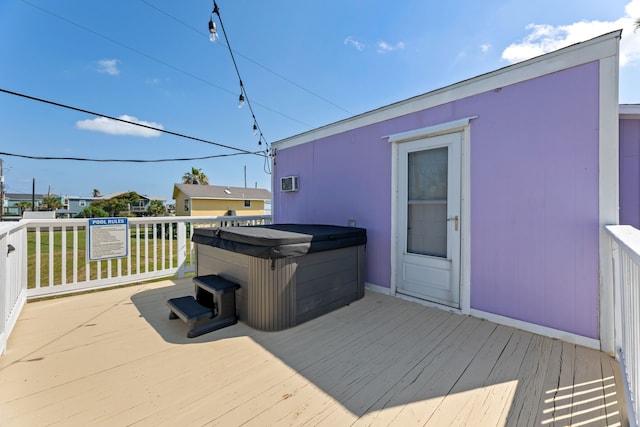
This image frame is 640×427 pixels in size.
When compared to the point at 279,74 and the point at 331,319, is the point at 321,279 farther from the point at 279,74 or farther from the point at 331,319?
the point at 279,74

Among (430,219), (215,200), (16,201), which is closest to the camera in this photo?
(430,219)

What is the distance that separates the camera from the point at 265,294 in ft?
7.39

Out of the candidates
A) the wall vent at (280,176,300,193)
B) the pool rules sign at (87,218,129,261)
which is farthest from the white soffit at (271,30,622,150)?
the pool rules sign at (87,218,129,261)

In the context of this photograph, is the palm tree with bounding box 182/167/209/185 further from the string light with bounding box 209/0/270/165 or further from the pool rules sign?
the pool rules sign

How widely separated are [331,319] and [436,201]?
180cm

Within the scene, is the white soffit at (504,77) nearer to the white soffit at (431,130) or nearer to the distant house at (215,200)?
the white soffit at (431,130)

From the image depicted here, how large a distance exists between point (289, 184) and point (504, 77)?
338 centimetres

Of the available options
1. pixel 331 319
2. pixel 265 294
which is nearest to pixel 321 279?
pixel 331 319

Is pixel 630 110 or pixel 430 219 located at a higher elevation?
pixel 630 110

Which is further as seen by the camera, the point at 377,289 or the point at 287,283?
the point at 377,289

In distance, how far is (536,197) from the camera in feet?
7.38

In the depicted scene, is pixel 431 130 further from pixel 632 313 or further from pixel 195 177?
pixel 195 177

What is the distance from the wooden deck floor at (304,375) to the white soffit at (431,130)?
204 cm

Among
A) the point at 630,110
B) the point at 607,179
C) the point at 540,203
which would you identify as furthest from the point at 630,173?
the point at 540,203
